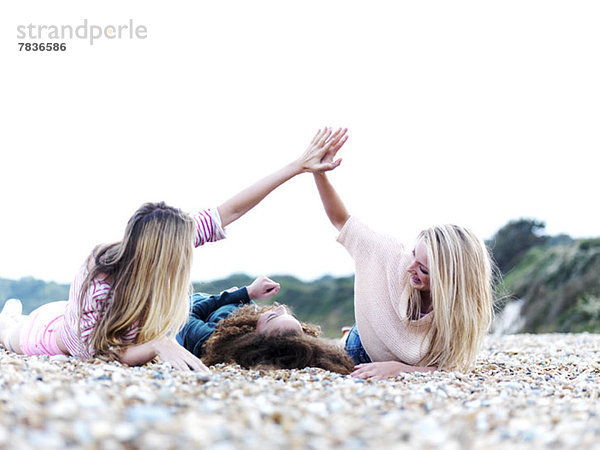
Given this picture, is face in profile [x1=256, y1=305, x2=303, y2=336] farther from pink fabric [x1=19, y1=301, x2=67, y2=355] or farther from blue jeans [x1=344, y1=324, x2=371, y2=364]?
pink fabric [x1=19, y1=301, x2=67, y2=355]

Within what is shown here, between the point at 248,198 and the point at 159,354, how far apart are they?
5.37ft

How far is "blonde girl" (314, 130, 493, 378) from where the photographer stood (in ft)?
15.1

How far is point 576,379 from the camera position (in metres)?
4.59

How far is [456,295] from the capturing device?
15.3 ft

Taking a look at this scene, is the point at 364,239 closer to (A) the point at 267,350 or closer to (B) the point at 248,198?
(B) the point at 248,198

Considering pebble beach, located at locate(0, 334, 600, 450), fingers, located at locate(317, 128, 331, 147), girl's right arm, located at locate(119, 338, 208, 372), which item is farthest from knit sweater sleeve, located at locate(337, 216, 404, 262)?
girl's right arm, located at locate(119, 338, 208, 372)

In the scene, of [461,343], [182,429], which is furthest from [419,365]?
[182,429]

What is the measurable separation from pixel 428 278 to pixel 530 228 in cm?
2307

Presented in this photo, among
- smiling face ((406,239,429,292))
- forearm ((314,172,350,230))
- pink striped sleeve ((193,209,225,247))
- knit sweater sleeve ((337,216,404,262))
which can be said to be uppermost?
forearm ((314,172,350,230))

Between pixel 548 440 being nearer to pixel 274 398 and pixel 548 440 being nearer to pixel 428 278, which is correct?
pixel 274 398

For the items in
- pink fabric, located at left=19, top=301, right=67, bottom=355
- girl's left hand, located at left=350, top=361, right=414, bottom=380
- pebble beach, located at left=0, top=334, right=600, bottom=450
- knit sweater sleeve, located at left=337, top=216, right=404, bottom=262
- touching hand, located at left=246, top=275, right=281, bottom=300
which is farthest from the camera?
touching hand, located at left=246, top=275, right=281, bottom=300

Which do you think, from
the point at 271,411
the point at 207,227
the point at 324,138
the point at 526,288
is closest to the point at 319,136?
the point at 324,138

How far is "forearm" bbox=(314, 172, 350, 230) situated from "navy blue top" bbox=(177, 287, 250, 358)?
1.06 meters

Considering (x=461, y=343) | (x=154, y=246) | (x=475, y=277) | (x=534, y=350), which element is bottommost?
(x=534, y=350)
